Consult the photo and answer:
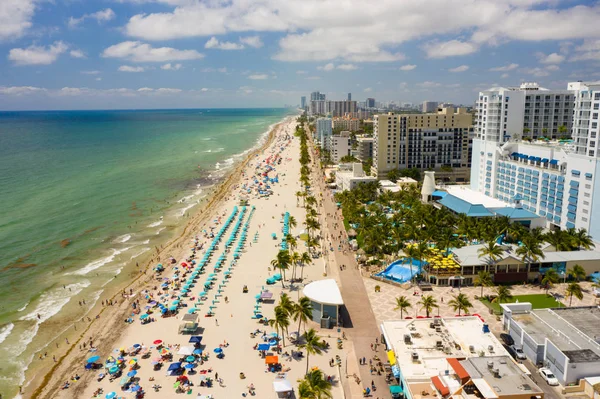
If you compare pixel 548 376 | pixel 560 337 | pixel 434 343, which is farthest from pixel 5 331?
pixel 560 337

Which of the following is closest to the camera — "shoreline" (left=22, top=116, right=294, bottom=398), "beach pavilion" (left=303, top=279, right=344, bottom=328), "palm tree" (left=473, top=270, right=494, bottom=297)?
"shoreline" (left=22, top=116, right=294, bottom=398)

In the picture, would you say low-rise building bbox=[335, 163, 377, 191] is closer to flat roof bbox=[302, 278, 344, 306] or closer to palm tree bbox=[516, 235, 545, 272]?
palm tree bbox=[516, 235, 545, 272]

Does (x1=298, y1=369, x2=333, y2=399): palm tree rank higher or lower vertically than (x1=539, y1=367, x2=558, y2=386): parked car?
higher

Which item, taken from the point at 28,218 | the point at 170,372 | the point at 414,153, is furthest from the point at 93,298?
the point at 414,153

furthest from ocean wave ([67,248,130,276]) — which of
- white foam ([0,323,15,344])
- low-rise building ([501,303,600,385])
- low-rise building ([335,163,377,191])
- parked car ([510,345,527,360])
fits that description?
parked car ([510,345,527,360])

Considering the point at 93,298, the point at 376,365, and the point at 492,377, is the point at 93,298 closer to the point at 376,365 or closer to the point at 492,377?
the point at 376,365
